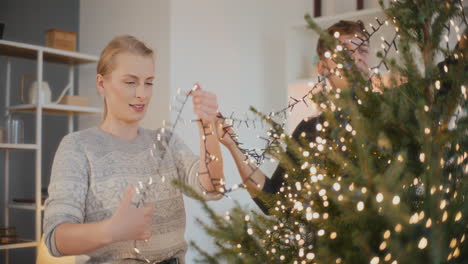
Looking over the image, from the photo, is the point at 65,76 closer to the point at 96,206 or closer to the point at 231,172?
the point at 231,172

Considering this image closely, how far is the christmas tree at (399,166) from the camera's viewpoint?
0.56 m

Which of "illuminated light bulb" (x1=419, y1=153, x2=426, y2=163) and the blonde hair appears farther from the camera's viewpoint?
the blonde hair

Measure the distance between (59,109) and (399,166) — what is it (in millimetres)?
2726

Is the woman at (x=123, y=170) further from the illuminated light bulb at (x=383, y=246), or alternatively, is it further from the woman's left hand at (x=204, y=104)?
the illuminated light bulb at (x=383, y=246)

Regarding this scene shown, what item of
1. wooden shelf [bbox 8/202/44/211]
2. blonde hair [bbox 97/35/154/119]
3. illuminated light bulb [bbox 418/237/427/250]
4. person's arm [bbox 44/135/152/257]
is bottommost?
wooden shelf [bbox 8/202/44/211]

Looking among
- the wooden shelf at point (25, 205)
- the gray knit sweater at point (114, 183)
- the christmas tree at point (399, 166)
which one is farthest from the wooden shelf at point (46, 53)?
the christmas tree at point (399, 166)

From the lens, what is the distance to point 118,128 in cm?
142

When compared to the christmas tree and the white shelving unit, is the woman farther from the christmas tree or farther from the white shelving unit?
the white shelving unit

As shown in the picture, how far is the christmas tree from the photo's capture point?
1.83 feet

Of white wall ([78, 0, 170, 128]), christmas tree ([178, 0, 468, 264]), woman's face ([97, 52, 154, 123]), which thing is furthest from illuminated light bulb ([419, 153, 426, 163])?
white wall ([78, 0, 170, 128])

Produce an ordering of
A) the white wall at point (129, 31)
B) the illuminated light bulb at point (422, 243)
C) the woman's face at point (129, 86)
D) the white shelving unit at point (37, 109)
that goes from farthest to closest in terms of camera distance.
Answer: the white wall at point (129, 31)
the white shelving unit at point (37, 109)
the woman's face at point (129, 86)
the illuminated light bulb at point (422, 243)

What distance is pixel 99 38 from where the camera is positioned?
3.33 m

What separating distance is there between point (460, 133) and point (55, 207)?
35.1 inches

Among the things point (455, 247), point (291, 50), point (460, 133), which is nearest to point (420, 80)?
point (460, 133)
